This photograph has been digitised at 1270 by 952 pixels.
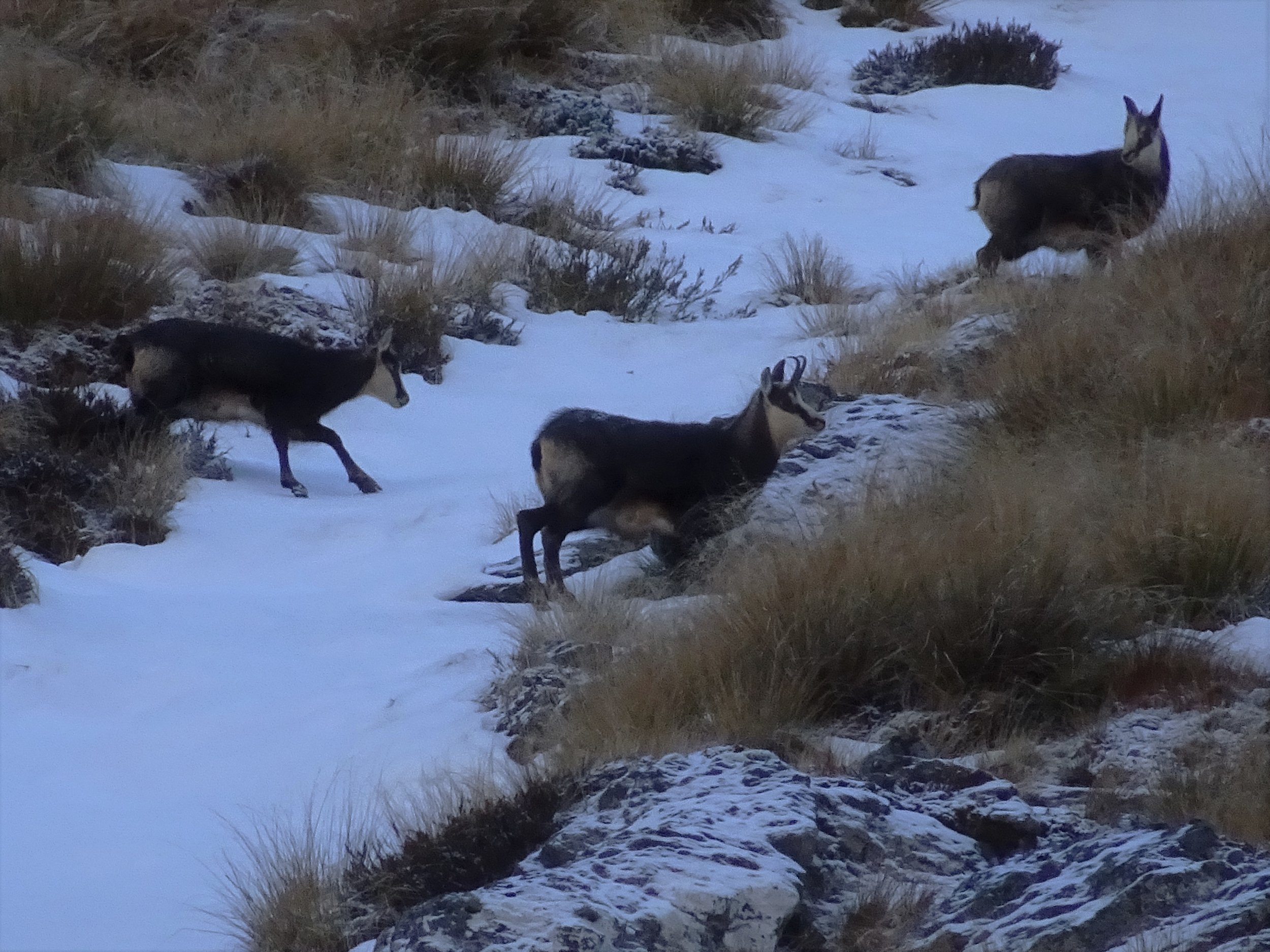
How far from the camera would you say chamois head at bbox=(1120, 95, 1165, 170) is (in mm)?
9469

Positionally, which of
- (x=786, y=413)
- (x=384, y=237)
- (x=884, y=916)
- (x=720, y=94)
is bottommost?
(x=884, y=916)

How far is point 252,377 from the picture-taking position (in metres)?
8.07

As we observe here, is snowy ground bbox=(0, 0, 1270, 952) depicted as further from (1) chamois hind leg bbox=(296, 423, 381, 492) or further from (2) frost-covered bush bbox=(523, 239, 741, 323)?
(2) frost-covered bush bbox=(523, 239, 741, 323)

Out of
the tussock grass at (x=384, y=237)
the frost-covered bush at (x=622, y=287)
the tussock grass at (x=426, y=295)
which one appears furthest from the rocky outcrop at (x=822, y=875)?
the tussock grass at (x=384, y=237)

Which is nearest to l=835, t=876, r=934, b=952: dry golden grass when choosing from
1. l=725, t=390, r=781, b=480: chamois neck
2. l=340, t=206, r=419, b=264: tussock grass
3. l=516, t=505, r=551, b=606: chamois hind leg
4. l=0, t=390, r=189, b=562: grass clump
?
l=516, t=505, r=551, b=606: chamois hind leg

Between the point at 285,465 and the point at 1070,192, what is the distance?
5.07 meters

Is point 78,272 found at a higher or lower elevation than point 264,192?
lower

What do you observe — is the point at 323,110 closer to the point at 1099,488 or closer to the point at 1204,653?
the point at 1099,488

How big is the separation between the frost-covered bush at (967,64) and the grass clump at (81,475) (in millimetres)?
9133

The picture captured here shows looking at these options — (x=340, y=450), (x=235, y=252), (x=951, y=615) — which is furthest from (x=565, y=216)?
(x=951, y=615)

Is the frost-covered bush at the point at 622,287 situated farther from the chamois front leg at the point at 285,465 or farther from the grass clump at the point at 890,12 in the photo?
the grass clump at the point at 890,12

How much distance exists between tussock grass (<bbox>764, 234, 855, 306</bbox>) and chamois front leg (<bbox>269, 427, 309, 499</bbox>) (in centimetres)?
369

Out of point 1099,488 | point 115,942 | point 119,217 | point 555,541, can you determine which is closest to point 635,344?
point 119,217

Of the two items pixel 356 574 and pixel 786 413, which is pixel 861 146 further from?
pixel 356 574
